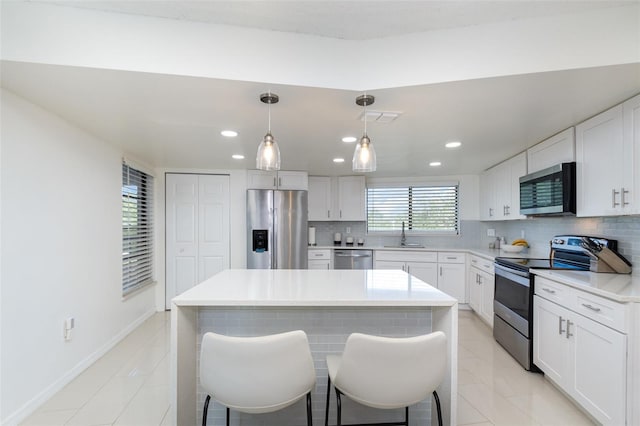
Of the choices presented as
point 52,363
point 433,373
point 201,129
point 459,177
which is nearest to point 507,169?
point 459,177

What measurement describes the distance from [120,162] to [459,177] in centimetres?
482

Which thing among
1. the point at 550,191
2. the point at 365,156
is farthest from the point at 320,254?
the point at 365,156

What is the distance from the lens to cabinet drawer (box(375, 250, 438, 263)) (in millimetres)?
4602

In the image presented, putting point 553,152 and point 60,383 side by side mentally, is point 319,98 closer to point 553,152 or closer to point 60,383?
point 553,152

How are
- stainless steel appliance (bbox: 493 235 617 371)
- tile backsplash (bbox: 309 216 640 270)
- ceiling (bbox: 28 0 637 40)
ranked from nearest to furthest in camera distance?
ceiling (bbox: 28 0 637 40) → tile backsplash (bbox: 309 216 640 270) → stainless steel appliance (bbox: 493 235 617 371)

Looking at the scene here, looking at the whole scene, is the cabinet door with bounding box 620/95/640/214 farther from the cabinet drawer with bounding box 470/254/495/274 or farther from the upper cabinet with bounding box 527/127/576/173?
the cabinet drawer with bounding box 470/254/495/274

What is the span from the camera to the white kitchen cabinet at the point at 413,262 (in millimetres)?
4582

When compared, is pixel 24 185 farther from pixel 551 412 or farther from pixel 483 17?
pixel 551 412

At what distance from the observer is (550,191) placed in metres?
2.71

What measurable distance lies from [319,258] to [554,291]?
3131 mm

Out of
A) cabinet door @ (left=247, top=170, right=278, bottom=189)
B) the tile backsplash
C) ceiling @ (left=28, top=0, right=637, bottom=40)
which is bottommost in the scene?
the tile backsplash

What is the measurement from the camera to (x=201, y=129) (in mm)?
2604

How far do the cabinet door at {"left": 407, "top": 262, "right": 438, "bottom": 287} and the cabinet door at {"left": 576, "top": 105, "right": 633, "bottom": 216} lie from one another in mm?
2302

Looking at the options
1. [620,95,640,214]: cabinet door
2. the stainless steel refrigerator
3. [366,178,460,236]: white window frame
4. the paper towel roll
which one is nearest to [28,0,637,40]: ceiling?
[620,95,640,214]: cabinet door
